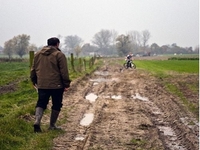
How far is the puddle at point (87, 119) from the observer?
323 inches

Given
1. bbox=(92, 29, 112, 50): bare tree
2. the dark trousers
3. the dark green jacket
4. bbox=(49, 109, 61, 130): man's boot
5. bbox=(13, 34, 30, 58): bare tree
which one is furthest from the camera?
bbox=(92, 29, 112, 50): bare tree

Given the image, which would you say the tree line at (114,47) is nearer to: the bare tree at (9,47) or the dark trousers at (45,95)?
the bare tree at (9,47)

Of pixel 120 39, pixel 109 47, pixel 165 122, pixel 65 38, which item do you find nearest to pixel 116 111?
pixel 165 122

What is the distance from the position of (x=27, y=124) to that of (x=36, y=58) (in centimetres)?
162

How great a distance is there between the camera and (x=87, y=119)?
28.7ft

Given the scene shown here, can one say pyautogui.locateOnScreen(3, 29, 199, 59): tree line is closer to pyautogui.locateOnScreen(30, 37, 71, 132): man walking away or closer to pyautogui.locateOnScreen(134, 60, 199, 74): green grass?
pyautogui.locateOnScreen(134, 60, 199, 74): green grass

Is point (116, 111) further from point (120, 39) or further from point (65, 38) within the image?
point (65, 38)

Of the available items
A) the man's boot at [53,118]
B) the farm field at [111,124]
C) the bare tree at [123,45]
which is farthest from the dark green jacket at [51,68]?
the bare tree at [123,45]

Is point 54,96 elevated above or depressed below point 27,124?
above

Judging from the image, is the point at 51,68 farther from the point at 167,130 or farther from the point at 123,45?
the point at 123,45

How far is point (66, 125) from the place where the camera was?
7.84 m

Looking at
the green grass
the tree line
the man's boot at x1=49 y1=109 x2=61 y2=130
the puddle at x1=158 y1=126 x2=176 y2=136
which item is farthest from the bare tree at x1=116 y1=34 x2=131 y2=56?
the man's boot at x1=49 y1=109 x2=61 y2=130

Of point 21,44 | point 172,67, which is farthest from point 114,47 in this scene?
point 172,67

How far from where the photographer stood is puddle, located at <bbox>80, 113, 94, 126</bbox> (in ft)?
26.9
